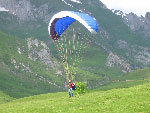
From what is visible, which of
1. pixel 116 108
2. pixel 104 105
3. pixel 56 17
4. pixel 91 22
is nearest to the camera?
pixel 116 108

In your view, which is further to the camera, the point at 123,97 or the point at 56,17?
the point at 56,17

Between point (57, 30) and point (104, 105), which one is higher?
point (57, 30)

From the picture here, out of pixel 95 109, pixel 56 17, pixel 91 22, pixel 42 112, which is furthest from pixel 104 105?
pixel 56 17

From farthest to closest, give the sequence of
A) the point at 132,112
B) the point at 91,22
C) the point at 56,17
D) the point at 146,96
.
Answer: the point at 56,17 → the point at 91,22 → the point at 146,96 → the point at 132,112

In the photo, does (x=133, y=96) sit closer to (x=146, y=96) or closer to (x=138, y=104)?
(x=146, y=96)

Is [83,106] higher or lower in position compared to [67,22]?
lower

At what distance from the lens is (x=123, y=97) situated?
32.0 m

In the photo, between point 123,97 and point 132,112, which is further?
point 123,97

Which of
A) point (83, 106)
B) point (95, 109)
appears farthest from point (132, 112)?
point (83, 106)

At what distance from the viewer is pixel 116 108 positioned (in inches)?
1019

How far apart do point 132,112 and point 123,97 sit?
26.8 feet

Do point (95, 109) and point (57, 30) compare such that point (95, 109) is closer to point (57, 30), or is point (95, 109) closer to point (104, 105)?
point (104, 105)

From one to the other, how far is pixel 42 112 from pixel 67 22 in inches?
649

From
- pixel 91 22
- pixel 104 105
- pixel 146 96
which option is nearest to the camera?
pixel 104 105
